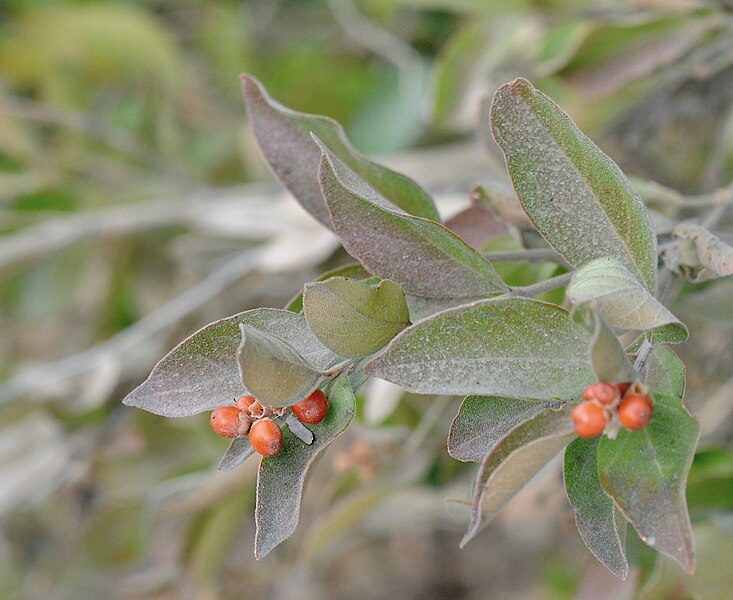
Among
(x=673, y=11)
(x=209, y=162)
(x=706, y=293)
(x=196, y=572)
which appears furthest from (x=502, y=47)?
(x=196, y=572)

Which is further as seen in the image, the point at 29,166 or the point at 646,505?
the point at 29,166

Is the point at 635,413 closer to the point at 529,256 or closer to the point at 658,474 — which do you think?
A: the point at 658,474

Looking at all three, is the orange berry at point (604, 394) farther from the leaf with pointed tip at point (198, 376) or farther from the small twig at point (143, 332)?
the small twig at point (143, 332)

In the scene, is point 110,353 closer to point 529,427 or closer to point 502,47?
point 502,47

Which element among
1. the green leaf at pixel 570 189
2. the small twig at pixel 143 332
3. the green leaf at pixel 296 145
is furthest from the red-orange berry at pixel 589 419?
the small twig at pixel 143 332

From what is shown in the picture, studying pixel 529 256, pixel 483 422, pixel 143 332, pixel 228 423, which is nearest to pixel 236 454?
pixel 228 423

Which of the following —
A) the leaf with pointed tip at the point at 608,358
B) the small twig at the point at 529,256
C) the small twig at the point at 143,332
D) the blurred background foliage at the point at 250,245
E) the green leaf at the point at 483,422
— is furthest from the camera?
the small twig at the point at 143,332
